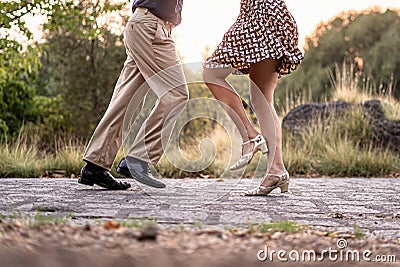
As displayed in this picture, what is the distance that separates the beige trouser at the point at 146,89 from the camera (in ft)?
12.1

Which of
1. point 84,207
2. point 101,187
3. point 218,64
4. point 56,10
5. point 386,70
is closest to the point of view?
point 84,207

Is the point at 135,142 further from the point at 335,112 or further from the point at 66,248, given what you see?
the point at 335,112

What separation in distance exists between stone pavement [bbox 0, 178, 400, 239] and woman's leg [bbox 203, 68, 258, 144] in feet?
1.47

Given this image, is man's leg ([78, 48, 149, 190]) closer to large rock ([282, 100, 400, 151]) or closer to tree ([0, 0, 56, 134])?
tree ([0, 0, 56, 134])

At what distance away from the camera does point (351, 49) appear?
26.6m

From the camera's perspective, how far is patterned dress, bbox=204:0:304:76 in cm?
363

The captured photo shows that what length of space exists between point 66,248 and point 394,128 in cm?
768

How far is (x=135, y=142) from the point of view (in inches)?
151

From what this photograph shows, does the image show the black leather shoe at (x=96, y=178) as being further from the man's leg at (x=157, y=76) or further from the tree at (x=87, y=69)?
the tree at (x=87, y=69)

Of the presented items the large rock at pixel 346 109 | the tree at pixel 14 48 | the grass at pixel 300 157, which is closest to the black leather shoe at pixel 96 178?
the grass at pixel 300 157

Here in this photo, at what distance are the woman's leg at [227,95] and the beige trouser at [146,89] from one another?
184 millimetres

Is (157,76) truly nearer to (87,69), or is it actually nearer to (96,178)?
(96,178)

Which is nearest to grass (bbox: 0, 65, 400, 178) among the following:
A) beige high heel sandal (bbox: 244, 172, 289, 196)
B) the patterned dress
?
beige high heel sandal (bbox: 244, 172, 289, 196)

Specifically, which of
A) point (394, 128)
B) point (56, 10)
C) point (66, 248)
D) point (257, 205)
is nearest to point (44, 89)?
point (56, 10)
